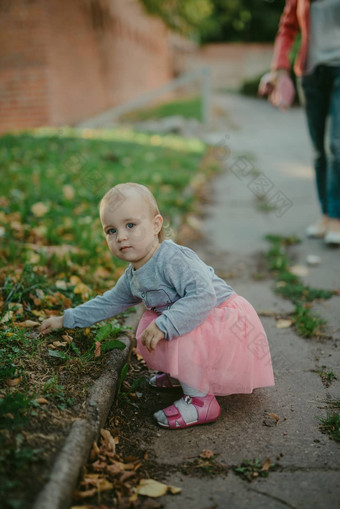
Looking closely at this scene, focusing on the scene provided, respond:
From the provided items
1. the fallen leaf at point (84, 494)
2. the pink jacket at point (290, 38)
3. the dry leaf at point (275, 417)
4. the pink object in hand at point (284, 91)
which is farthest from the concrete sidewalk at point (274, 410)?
the pink jacket at point (290, 38)

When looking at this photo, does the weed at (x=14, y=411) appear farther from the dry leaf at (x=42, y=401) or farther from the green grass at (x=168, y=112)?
the green grass at (x=168, y=112)

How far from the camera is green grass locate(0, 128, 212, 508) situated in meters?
1.61

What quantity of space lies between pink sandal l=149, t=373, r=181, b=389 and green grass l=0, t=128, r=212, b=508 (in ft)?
0.72

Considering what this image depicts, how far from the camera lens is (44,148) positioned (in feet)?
19.9

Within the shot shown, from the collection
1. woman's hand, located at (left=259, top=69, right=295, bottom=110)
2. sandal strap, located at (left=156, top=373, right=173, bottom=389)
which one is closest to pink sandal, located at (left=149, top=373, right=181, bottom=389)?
sandal strap, located at (left=156, top=373, right=173, bottom=389)

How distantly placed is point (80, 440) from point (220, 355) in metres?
0.62

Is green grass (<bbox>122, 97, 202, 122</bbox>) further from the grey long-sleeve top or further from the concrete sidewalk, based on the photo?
the grey long-sleeve top

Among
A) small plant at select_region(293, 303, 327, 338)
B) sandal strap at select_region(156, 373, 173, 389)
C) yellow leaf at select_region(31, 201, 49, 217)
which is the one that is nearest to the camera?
sandal strap at select_region(156, 373, 173, 389)

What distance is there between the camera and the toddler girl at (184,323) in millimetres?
1822

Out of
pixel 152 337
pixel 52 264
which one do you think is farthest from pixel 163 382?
pixel 52 264

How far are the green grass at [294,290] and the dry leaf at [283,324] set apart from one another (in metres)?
0.03

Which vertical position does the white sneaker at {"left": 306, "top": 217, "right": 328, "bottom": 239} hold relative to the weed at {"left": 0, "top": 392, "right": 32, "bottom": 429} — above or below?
below

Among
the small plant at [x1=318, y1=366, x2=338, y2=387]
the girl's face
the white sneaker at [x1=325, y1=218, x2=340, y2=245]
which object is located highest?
the girl's face

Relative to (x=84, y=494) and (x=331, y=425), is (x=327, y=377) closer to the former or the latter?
(x=331, y=425)
